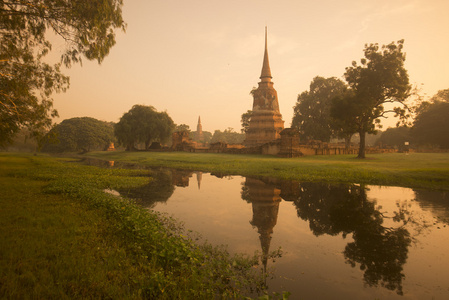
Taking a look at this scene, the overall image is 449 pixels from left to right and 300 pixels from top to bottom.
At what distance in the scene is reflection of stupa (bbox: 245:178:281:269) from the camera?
5.79m

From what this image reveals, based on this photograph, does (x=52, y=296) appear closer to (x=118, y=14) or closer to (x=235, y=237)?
(x=235, y=237)

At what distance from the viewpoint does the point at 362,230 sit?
20.5ft

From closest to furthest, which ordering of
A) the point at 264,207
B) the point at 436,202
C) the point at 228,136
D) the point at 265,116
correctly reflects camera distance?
the point at 264,207 < the point at 436,202 < the point at 265,116 < the point at 228,136

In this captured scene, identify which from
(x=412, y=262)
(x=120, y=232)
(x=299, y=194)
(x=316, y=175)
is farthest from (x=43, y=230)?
(x=316, y=175)

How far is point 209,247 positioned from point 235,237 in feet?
3.14

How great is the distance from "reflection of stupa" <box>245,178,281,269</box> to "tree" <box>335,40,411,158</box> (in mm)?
19037

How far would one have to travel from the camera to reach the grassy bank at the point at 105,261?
3150mm

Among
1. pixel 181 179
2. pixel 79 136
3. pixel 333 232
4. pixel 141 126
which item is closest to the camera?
pixel 333 232

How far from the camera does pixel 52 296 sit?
294 centimetres

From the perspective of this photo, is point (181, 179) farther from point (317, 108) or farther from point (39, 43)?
point (317, 108)

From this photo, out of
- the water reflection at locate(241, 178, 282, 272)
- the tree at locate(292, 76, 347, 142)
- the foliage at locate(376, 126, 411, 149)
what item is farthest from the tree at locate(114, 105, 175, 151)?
the foliage at locate(376, 126, 411, 149)

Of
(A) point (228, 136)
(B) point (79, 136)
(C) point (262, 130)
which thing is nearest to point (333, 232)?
(C) point (262, 130)

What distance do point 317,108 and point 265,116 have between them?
36.1ft

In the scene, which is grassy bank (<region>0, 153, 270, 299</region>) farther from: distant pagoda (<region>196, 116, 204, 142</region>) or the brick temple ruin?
distant pagoda (<region>196, 116, 204, 142</region>)
